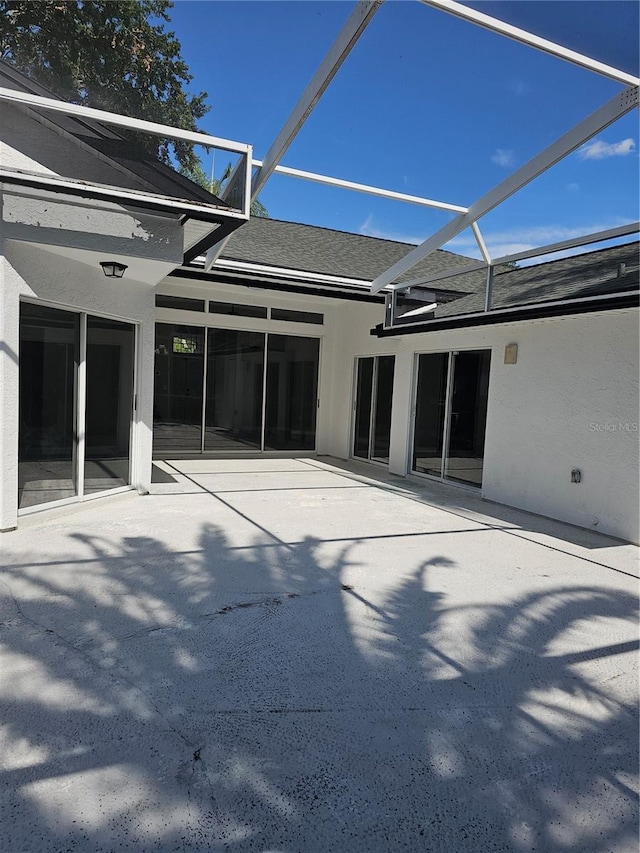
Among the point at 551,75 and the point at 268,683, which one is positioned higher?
the point at 551,75

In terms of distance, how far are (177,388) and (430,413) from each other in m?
5.19

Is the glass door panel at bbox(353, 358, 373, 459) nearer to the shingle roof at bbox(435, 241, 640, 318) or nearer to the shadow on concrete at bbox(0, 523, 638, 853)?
the shingle roof at bbox(435, 241, 640, 318)

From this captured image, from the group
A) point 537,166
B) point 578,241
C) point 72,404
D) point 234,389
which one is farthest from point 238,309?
point 537,166

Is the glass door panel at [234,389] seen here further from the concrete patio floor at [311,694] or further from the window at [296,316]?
the concrete patio floor at [311,694]

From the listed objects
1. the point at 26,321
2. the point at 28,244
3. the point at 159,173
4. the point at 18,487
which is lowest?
the point at 18,487

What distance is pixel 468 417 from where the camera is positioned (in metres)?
8.86

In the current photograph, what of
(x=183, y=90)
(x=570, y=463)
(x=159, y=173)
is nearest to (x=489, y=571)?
(x=570, y=463)

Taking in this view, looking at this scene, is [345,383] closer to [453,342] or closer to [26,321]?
[453,342]

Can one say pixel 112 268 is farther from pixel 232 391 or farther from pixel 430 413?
pixel 232 391

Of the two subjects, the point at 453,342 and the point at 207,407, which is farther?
the point at 207,407

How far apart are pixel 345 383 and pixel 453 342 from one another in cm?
365

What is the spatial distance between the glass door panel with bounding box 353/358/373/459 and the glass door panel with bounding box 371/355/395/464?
25 centimetres

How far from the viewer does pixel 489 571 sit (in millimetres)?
5078

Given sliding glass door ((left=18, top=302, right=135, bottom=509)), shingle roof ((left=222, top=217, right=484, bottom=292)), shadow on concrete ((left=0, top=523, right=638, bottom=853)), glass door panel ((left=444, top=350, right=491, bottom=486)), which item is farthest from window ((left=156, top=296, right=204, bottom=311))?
shadow on concrete ((left=0, top=523, right=638, bottom=853))
